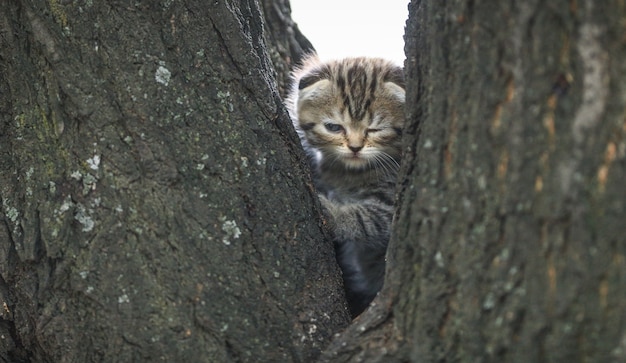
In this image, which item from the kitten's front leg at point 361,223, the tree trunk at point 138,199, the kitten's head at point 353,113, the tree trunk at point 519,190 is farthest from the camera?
the kitten's head at point 353,113

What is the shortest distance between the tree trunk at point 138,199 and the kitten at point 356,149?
0.86 metres

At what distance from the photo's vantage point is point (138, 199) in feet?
6.11

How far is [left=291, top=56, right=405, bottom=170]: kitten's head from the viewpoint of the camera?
293cm

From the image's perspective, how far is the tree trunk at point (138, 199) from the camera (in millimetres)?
1838

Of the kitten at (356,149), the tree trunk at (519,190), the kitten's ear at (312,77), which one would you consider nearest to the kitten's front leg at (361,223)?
the kitten at (356,149)

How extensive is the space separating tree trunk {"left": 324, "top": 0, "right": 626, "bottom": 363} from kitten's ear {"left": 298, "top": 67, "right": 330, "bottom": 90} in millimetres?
1492

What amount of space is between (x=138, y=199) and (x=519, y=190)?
40.4 inches

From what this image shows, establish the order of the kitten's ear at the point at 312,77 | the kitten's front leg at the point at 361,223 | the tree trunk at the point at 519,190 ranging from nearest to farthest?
1. the tree trunk at the point at 519,190
2. the kitten's front leg at the point at 361,223
3. the kitten's ear at the point at 312,77

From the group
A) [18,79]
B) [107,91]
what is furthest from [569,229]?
[18,79]

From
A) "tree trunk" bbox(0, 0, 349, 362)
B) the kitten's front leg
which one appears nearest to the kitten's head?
the kitten's front leg

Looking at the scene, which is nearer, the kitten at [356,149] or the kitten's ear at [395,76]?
the kitten at [356,149]

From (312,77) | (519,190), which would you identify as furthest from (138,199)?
(312,77)

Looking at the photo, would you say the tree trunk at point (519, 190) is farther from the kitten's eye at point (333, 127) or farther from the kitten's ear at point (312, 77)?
the kitten's ear at point (312, 77)

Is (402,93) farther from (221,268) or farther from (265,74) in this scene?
(221,268)
